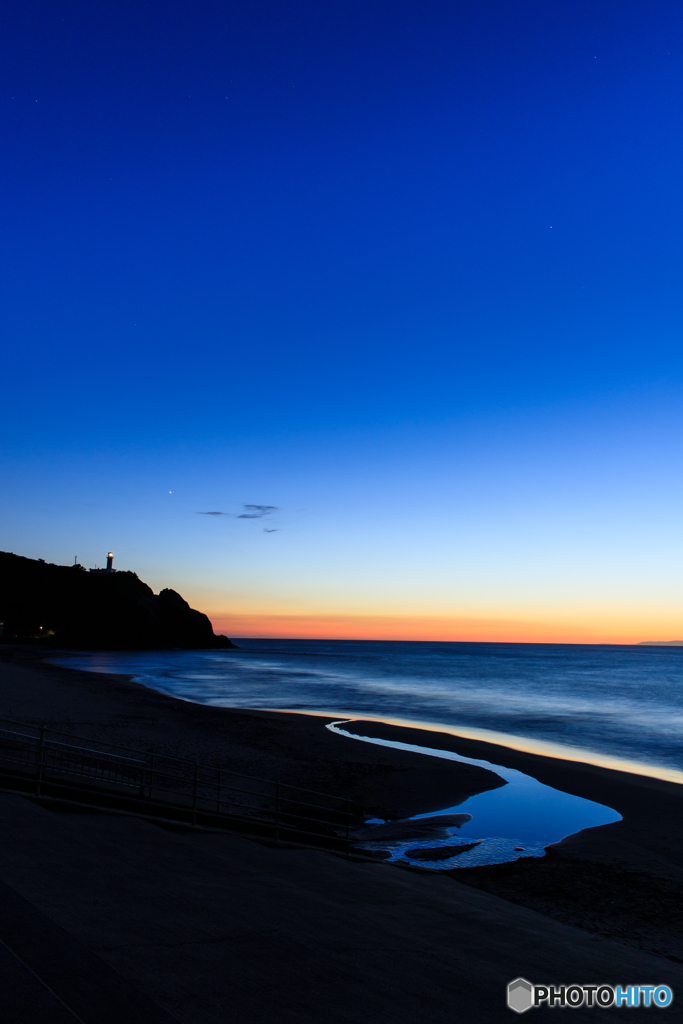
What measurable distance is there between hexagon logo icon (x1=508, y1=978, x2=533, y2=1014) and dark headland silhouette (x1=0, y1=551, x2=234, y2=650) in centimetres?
14780

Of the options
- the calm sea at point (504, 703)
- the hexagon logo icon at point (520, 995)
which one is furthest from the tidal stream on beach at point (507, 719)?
the hexagon logo icon at point (520, 995)

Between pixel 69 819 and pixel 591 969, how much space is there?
7583 mm

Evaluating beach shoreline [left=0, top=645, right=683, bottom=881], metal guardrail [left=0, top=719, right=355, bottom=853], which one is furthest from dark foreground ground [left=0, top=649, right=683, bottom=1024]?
beach shoreline [left=0, top=645, right=683, bottom=881]

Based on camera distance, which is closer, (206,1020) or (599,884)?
(206,1020)

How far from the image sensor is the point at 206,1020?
4.12 metres

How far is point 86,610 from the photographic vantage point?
152875mm

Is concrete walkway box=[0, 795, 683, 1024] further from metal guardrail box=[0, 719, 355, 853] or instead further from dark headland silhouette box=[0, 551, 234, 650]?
dark headland silhouette box=[0, 551, 234, 650]

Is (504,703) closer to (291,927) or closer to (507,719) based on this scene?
(507,719)

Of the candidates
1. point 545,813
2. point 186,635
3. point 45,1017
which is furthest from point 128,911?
point 186,635

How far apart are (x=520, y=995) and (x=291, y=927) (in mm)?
2281

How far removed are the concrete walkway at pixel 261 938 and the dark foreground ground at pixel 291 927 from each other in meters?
0.02

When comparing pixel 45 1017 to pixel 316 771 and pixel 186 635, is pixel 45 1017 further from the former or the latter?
pixel 186 635

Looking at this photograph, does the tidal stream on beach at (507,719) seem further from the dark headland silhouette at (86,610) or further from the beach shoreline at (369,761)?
the dark headland silhouette at (86,610)

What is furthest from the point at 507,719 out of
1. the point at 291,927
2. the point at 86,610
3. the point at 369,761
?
the point at 86,610
